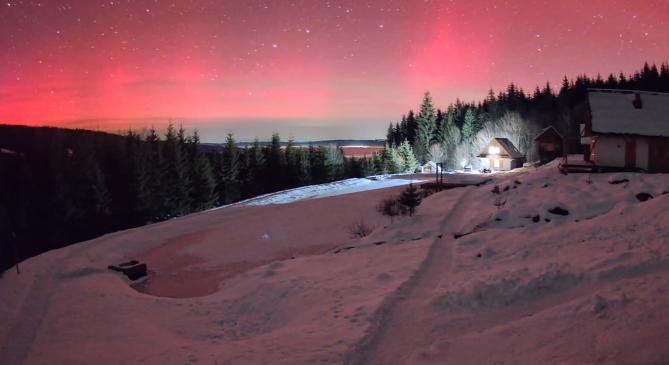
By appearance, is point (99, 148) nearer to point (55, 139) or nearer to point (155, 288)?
point (55, 139)

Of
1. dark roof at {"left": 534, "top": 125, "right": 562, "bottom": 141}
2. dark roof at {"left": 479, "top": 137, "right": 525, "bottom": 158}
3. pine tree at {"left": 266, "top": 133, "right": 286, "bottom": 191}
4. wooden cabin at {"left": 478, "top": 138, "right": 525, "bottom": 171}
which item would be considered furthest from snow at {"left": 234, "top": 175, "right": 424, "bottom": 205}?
pine tree at {"left": 266, "top": 133, "right": 286, "bottom": 191}

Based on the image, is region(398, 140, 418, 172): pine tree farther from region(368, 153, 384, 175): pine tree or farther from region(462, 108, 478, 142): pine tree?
region(462, 108, 478, 142): pine tree

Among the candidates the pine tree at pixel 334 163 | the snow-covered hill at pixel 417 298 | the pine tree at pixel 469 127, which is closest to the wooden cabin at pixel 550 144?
the pine tree at pixel 469 127

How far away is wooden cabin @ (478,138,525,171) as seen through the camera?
219 ft

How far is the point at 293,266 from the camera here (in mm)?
16344

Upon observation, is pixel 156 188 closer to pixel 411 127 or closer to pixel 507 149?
pixel 507 149

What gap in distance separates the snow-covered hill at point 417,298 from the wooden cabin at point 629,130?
11.6 metres

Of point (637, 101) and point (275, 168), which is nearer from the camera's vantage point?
point (637, 101)

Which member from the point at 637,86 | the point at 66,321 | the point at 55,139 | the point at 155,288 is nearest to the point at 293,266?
the point at 155,288

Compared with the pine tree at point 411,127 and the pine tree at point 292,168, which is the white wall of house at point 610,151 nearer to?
the pine tree at point 292,168

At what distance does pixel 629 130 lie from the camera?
29906mm

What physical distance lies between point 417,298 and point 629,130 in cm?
2655

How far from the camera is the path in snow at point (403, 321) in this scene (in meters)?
8.14

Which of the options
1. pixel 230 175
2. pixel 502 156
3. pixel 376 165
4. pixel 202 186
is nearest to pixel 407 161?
pixel 376 165
